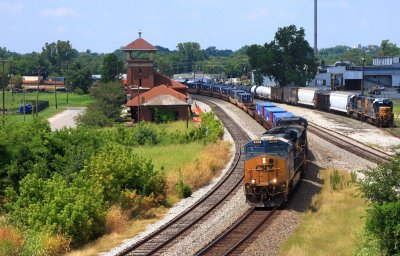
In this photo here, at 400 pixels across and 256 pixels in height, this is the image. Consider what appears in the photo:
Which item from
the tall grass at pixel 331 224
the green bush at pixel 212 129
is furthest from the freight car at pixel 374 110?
the tall grass at pixel 331 224

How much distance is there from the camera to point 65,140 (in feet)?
126

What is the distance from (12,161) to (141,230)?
1284 cm

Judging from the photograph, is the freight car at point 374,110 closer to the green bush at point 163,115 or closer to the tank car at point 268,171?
the green bush at point 163,115

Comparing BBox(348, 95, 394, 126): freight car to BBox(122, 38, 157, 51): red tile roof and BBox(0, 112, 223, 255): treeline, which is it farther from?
BBox(122, 38, 157, 51): red tile roof

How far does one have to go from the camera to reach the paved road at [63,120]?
81.9m

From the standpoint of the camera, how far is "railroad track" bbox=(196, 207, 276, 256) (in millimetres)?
20898

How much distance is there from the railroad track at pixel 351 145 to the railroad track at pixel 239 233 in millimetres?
13555

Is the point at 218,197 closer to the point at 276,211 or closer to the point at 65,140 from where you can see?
the point at 276,211

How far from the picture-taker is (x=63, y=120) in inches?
3622

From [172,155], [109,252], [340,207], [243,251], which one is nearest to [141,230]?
[109,252]

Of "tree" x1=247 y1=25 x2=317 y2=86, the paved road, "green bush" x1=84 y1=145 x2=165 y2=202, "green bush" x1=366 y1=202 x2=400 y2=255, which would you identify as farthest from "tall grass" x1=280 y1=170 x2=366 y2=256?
"tree" x1=247 y1=25 x2=317 y2=86

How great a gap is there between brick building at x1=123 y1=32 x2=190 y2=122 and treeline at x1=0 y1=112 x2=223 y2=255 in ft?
101

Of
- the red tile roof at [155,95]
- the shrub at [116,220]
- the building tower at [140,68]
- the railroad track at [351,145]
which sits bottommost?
the shrub at [116,220]

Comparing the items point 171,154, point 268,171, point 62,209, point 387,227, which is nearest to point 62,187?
point 62,209
